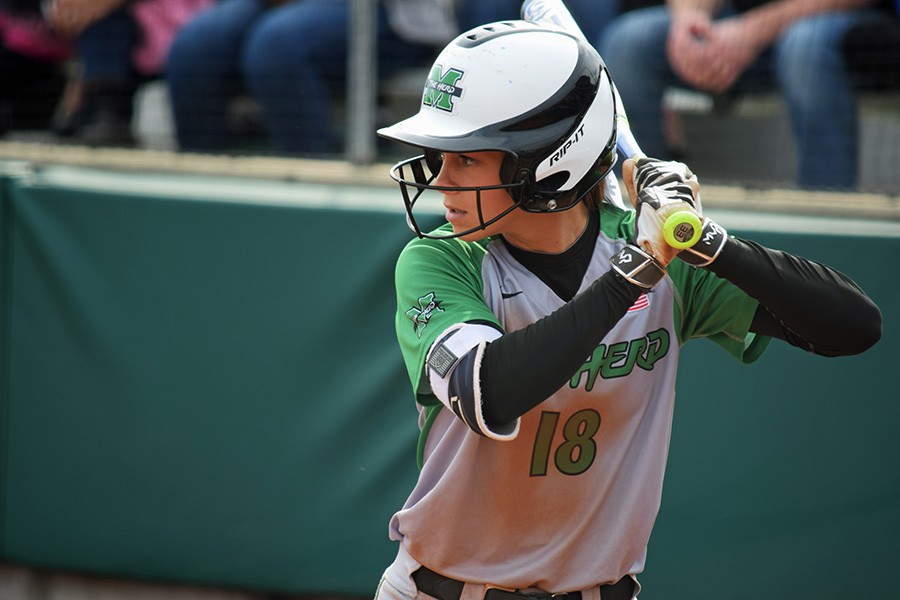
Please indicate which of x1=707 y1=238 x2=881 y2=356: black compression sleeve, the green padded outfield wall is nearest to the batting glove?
x1=707 y1=238 x2=881 y2=356: black compression sleeve

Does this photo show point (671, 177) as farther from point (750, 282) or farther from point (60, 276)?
point (60, 276)

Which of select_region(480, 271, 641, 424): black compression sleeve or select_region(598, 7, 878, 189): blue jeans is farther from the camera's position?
select_region(598, 7, 878, 189): blue jeans

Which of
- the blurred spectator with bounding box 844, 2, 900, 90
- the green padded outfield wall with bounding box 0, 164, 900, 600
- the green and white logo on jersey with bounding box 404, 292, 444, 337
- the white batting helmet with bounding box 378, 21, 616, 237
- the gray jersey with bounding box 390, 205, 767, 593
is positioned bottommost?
the green padded outfield wall with bounding box 0, 164, 900, 600

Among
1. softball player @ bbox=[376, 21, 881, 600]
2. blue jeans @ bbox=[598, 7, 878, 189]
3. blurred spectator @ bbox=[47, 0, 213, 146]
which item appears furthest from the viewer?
blurred spectator @ bbox=[47, 0, 213, 146]

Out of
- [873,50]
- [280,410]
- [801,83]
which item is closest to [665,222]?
[280,410]

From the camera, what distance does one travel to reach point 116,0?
521 cm

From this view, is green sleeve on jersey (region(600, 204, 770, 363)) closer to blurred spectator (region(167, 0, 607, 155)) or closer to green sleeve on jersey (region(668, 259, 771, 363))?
green sleeve on jersey (region(668, 259, 771, 363))

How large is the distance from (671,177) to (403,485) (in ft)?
7.18

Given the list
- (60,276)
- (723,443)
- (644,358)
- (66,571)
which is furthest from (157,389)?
Result: (644,358)

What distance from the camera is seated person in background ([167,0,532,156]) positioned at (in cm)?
462

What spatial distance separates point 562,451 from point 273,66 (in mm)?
2995

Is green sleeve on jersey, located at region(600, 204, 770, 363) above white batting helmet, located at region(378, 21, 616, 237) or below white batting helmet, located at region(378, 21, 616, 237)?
below

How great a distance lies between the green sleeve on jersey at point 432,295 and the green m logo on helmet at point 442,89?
0.91ft

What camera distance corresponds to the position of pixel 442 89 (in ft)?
6.97
